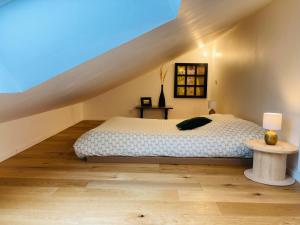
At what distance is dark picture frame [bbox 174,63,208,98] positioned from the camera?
6207 millimetres

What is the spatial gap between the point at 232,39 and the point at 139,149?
2.91 metres

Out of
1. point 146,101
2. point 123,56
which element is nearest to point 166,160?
point 123,56

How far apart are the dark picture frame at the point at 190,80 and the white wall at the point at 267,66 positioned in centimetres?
119

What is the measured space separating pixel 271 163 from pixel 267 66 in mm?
1357

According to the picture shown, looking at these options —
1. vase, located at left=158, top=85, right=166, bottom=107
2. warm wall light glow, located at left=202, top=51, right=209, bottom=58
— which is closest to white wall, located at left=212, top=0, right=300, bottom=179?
warm wall light glow, located at left=202, top=51, right=209, bottom=58

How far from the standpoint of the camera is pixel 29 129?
12.4 feet

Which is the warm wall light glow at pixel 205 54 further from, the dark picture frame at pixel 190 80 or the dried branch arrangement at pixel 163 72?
the dried branch arrangement at pixel 163 72

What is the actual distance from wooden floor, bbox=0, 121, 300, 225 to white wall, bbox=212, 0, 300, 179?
0.80 metres

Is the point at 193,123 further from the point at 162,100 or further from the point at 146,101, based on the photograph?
the point at 146,101

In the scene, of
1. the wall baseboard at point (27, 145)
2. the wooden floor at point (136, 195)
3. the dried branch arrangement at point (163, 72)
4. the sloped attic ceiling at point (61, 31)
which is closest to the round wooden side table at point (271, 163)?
the wooden floor at point (136, 195)

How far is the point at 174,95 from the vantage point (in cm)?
632

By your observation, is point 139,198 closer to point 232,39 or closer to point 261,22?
point 261,22

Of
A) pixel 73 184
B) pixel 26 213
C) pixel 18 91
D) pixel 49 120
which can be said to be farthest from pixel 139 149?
pixel 49 120

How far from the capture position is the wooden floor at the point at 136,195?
6.19 ft
